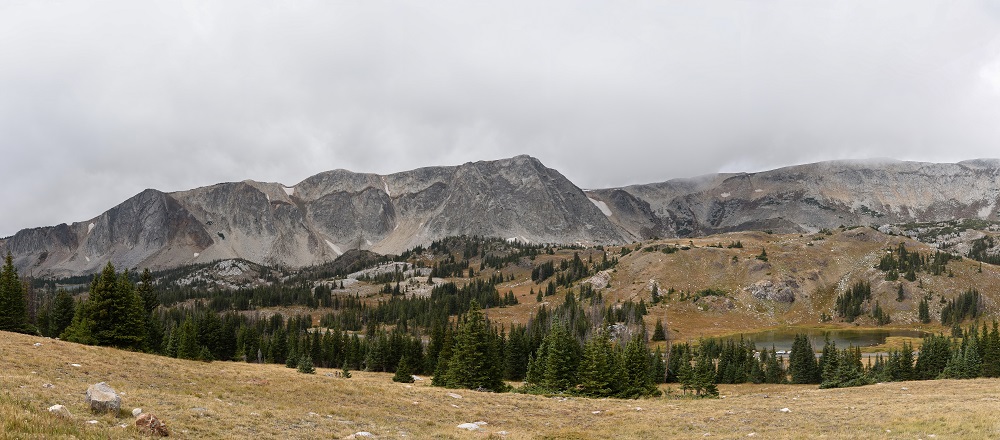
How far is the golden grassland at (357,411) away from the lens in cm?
2038

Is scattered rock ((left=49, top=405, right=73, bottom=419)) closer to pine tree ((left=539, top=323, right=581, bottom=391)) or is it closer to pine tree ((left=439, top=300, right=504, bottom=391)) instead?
pine tree ((left=439, top=300, right=504, bottom=391))

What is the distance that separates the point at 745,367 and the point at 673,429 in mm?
87007

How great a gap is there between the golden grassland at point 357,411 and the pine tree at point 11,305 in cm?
3141

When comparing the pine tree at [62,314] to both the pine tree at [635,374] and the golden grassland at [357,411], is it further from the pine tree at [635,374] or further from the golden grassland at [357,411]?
the pine tree at [635,374]

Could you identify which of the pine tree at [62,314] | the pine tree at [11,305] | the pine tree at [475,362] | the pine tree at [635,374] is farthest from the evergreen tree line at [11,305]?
the pine tree at [635,374]

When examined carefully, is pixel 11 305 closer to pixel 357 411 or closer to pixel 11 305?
pixel 11 305

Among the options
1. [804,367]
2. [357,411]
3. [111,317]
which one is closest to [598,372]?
[357,411]

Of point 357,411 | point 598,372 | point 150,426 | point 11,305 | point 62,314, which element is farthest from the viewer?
point 62,314

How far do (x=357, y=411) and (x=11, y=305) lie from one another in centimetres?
6124

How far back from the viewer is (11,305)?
63.3 metres

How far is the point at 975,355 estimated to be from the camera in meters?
72.8

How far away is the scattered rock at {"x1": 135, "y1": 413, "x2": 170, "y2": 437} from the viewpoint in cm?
1695

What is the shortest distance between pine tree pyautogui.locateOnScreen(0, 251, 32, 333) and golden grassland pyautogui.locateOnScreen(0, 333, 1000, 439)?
31409 mm

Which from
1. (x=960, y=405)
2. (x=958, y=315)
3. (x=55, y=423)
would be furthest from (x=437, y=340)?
(x=958, y=315)
